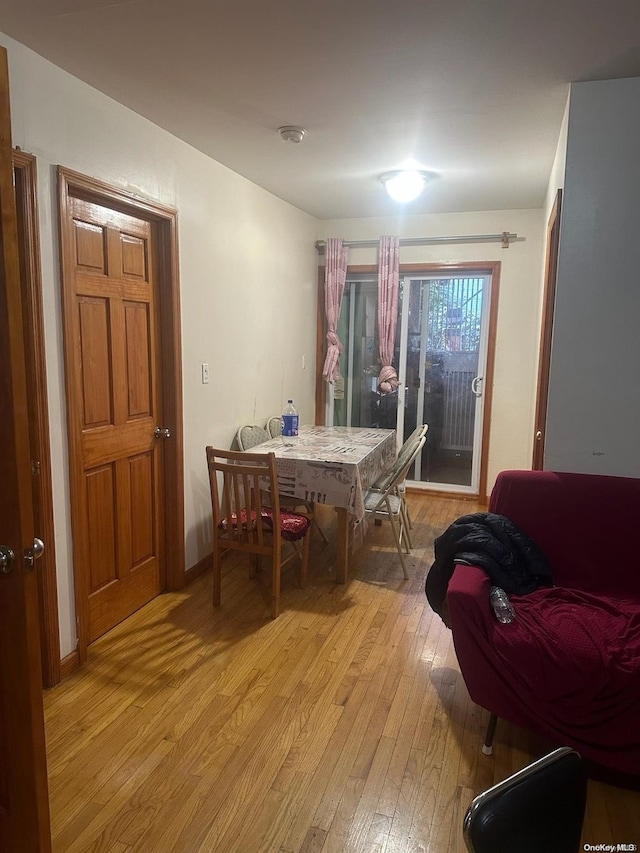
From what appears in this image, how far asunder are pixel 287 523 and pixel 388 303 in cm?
263

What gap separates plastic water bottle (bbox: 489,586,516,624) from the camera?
203cm

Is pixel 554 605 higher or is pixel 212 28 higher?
pixel 212 28

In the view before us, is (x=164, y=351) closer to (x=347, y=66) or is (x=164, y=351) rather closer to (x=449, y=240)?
(x=347, y=66)

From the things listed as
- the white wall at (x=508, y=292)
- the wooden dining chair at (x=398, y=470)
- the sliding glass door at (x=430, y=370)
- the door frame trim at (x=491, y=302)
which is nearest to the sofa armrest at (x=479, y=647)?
the wooden dining chair at (x=398, y=470)

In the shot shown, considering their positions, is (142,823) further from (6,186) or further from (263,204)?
(263,204)

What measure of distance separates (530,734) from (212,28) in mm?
2794

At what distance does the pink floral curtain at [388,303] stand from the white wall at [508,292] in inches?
5.4

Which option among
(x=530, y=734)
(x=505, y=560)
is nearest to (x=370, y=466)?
(x=505, y=560)

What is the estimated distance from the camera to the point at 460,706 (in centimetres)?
229

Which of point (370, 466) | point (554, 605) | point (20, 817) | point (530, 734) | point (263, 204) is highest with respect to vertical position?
point (263, 204)

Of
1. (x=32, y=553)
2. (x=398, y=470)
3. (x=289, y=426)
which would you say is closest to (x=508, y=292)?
(x=398, y=470)

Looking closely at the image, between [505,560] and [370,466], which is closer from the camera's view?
[505,560]

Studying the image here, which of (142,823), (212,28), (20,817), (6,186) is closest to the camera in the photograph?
(6,186)

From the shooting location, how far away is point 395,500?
12.3 ft
